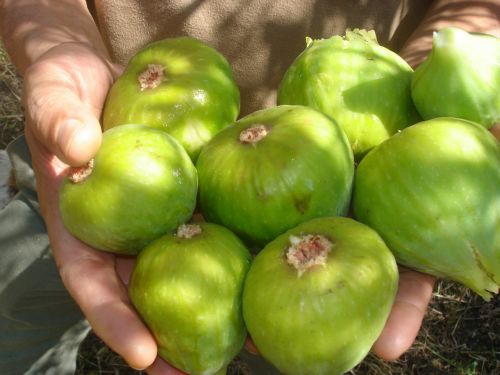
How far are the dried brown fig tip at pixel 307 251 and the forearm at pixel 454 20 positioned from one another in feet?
4.51

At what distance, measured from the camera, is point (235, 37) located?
2809 millimetres

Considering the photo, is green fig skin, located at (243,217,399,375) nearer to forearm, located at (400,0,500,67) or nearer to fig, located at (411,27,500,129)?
fig, located at (411,27,500,129)

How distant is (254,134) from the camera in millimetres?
1881

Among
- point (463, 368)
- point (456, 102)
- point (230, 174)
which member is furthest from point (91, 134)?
point (463, 368)

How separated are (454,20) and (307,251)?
69.5 inches

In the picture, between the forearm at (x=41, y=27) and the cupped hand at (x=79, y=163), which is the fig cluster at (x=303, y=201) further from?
the forearm at (x=41, y=27)

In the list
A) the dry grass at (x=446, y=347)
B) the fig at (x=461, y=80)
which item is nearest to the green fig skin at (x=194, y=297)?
the fig at (x=461, y=80)

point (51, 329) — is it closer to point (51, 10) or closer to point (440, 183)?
point (51, 10)

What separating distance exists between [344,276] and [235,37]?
5.09 ft

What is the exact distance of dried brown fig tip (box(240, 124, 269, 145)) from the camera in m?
1.87

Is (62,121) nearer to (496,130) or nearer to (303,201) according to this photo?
(303,201)

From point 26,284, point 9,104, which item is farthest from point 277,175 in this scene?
point 9,104

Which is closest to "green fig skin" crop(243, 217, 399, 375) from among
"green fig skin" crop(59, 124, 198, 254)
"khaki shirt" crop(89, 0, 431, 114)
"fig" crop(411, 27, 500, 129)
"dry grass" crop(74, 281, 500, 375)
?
"green fig skin" crop(59, 124, 198, 254)

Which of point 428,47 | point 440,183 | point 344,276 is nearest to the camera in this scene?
point 344,276
